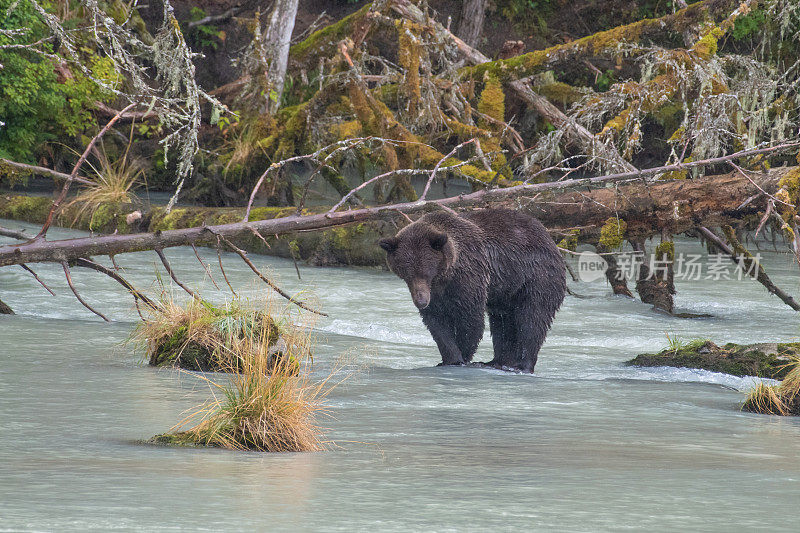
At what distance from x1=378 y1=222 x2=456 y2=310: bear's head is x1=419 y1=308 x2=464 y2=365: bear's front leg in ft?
1.06

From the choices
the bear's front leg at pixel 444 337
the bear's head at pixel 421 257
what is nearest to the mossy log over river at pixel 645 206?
the bear's head at pixel 421 257

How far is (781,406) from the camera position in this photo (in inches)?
243

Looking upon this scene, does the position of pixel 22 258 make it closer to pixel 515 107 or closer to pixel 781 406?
pixel 781 406

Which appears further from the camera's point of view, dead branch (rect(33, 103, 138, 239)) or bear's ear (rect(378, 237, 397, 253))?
bear's ear (rect(378, 237, 397, 253))

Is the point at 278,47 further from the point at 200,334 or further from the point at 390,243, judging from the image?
the point at 200,334

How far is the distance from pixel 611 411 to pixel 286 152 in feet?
34.5

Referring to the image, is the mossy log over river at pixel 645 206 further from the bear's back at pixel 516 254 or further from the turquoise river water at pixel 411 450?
the turquoise river water at pixel 411 450

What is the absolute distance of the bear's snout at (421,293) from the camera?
7512 millimetres

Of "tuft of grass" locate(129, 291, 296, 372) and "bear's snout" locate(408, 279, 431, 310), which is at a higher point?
"bear's snout" locate(408, 279, 431, 310)

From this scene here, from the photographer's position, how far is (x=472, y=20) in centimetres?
2102

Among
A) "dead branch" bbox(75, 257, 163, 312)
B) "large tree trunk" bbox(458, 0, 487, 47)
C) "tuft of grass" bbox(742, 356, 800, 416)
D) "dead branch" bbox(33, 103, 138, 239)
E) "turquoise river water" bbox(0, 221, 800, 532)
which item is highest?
"large tree trunk" bbox(458, 0, 487, 47)

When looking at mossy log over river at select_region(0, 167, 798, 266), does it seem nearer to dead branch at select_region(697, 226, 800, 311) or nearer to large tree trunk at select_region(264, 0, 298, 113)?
dead branch at select_region(697, 226, 800, 311)

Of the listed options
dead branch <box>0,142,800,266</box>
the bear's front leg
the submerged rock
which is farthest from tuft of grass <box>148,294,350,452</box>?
the submerged rock

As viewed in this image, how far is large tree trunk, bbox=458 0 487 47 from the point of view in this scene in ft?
68.5
